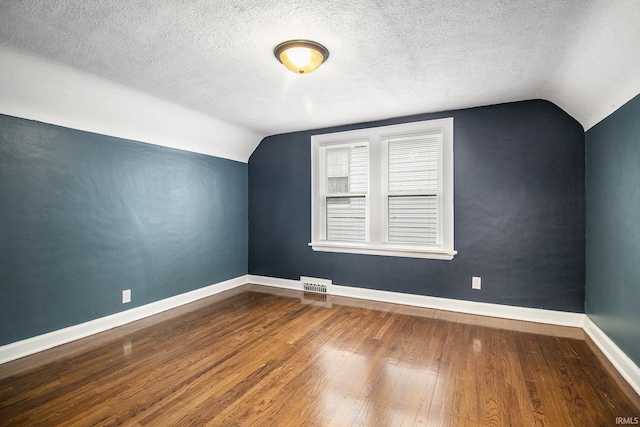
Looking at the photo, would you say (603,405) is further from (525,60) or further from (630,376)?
(525,60)

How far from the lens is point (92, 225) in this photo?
3096mm

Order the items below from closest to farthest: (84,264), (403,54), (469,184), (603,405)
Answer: (603,405) < (403,54) < (84,264) < (469,184)

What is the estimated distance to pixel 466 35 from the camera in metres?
2.12

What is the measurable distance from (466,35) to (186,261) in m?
3.90

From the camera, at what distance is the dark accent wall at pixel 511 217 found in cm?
322

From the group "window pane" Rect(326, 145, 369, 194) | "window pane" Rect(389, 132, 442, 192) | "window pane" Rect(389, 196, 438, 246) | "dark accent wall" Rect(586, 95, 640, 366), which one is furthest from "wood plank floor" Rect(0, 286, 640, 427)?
"window pane" Rect(326, 145, 369, 194)

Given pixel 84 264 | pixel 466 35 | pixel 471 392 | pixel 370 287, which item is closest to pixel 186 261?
pixel 84 264

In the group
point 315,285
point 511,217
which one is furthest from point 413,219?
point 315,285

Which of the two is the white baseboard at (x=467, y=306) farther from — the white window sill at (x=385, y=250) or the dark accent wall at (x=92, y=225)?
the dark accent wall at (x=92, y=225)

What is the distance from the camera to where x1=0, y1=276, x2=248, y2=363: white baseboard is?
2555 millimetres

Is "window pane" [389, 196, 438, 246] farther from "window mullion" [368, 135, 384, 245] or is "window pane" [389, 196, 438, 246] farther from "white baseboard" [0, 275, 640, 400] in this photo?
"white baseboard" [0, 275, 640, 400]

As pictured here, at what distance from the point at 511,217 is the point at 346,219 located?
2044 mm

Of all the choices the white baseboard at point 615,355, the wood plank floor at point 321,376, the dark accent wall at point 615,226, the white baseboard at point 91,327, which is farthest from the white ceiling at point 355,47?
the white baseboard at point 91,327

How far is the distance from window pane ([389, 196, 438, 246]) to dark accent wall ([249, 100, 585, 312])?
278 millimetres
